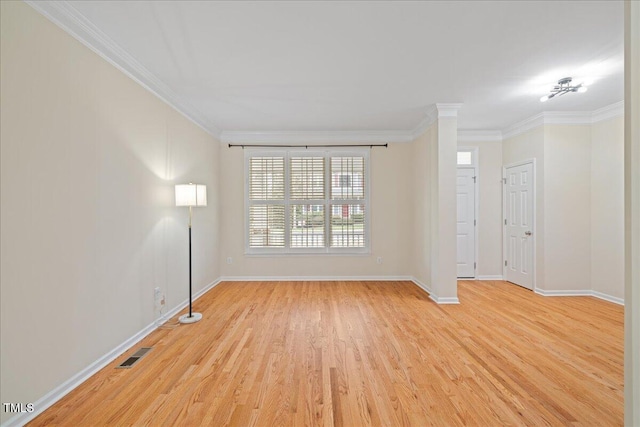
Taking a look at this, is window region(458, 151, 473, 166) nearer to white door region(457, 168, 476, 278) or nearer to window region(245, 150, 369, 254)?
white door region(457, 168, 476, 278)

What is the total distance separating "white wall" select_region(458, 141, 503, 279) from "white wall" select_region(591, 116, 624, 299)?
1287mm

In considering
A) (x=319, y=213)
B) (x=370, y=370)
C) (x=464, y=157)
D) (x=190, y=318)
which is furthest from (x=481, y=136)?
(x=190, y=318)

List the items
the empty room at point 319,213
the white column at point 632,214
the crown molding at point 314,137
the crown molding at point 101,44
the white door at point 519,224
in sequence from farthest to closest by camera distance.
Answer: the crown molding at point 314,137 < the white door at point 519,224 < the crown molding at point 101,44 < the empty room at point 319,213 < the white column at point 632,214

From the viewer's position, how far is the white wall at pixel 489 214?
5387 millimetres

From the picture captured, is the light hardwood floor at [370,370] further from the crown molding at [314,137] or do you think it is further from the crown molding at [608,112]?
the crown molding at [314,137]

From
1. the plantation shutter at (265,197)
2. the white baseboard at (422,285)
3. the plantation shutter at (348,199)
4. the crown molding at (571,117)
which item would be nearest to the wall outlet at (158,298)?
the plantation shutter at (265,197)

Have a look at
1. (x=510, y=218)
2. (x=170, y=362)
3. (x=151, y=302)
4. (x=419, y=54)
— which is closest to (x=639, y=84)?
(x=419, y=54)

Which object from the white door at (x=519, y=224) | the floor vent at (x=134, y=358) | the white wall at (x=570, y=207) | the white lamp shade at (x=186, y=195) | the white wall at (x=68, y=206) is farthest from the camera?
the white door at (x=519, y=224)

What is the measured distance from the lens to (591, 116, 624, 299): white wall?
4.07 m

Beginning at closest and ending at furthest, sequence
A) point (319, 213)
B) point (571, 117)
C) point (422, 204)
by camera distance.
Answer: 1. point (571, 117)
2. point (422, 204)
3. point (319, 213)

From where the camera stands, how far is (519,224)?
16.4 ft

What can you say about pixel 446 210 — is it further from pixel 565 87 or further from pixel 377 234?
pixel 565 87

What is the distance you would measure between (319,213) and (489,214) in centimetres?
321

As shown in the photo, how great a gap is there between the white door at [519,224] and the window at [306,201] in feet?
8.49
